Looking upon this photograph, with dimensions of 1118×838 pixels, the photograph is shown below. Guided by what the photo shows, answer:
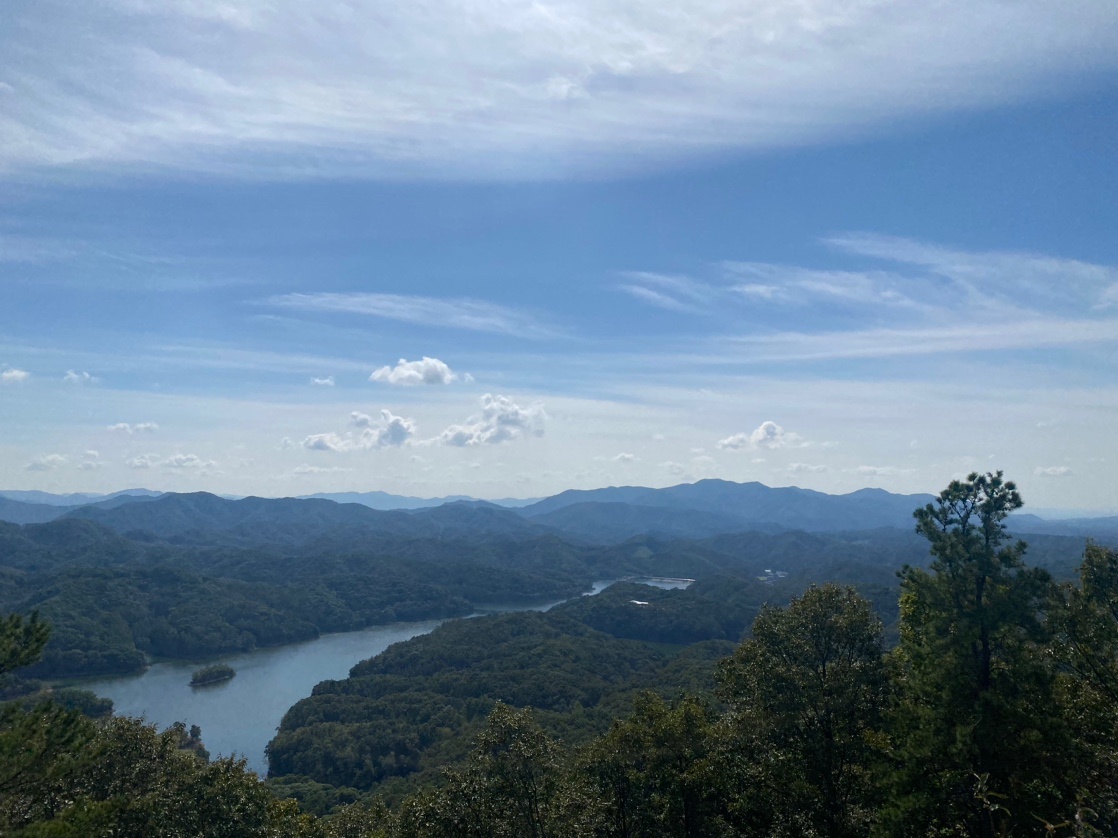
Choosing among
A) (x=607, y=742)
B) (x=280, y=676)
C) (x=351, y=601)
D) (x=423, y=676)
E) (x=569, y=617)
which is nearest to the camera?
(x=607, y=742)

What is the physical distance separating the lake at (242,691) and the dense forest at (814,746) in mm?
55095

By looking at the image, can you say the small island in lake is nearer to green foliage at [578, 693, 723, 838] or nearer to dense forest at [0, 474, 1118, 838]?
dense forest at [0, 474, 1118, 838]

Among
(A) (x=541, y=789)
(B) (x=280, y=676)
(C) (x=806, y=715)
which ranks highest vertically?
(C) (x=806, y=715)

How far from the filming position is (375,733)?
74.3 meters

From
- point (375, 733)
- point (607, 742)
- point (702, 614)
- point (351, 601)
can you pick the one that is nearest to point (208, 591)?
→ point (351, 601)

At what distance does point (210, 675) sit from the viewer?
103 meters

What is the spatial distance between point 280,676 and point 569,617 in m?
59.1

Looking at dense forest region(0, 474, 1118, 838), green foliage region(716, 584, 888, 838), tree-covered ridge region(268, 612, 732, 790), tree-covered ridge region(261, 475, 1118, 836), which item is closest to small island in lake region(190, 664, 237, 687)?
tree-covered ridge region(268, 612, 732, 790)

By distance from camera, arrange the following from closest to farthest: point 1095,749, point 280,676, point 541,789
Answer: point 1095,749 < point 541,789 < point 280,676

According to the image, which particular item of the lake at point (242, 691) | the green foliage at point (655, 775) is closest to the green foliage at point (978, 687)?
→ the green foliage at point (655, 775)

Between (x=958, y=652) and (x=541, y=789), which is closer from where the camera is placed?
(x=958, y=652)

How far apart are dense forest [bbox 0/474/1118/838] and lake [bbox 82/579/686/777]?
2169 inches

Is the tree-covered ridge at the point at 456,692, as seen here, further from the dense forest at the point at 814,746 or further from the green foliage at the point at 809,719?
the green foliage at the point at 809,719

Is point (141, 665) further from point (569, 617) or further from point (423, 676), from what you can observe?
point (569, 617)
